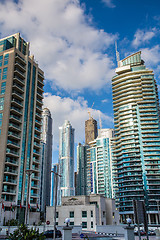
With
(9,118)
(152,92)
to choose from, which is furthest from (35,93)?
(152,92)

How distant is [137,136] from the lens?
438ft

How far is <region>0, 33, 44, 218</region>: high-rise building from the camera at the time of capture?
72.0m

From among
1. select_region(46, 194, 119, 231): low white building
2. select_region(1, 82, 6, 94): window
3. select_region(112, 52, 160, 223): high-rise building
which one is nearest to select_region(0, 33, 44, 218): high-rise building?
select_region(1, 82, 6, 94): window

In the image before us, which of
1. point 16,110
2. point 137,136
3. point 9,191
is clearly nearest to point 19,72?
point 16,110

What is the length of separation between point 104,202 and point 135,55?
10220cm

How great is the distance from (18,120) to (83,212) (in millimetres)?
37834

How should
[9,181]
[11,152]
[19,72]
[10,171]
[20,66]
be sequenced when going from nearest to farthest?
[9,181], [10,171], [11,152], [19,72], [20,66]

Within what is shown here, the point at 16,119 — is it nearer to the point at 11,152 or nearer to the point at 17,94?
the point at 17,94

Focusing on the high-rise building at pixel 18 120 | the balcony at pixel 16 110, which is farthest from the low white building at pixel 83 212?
the balcony at pixel 16 110

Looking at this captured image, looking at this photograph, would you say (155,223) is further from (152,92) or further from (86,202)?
(152,92)

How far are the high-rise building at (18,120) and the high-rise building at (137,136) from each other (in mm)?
61056

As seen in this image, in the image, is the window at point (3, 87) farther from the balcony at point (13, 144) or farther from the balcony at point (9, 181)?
the balcony at point (9, 181)

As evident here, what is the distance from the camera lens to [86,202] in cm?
8375

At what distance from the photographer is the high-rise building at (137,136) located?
123 metres
